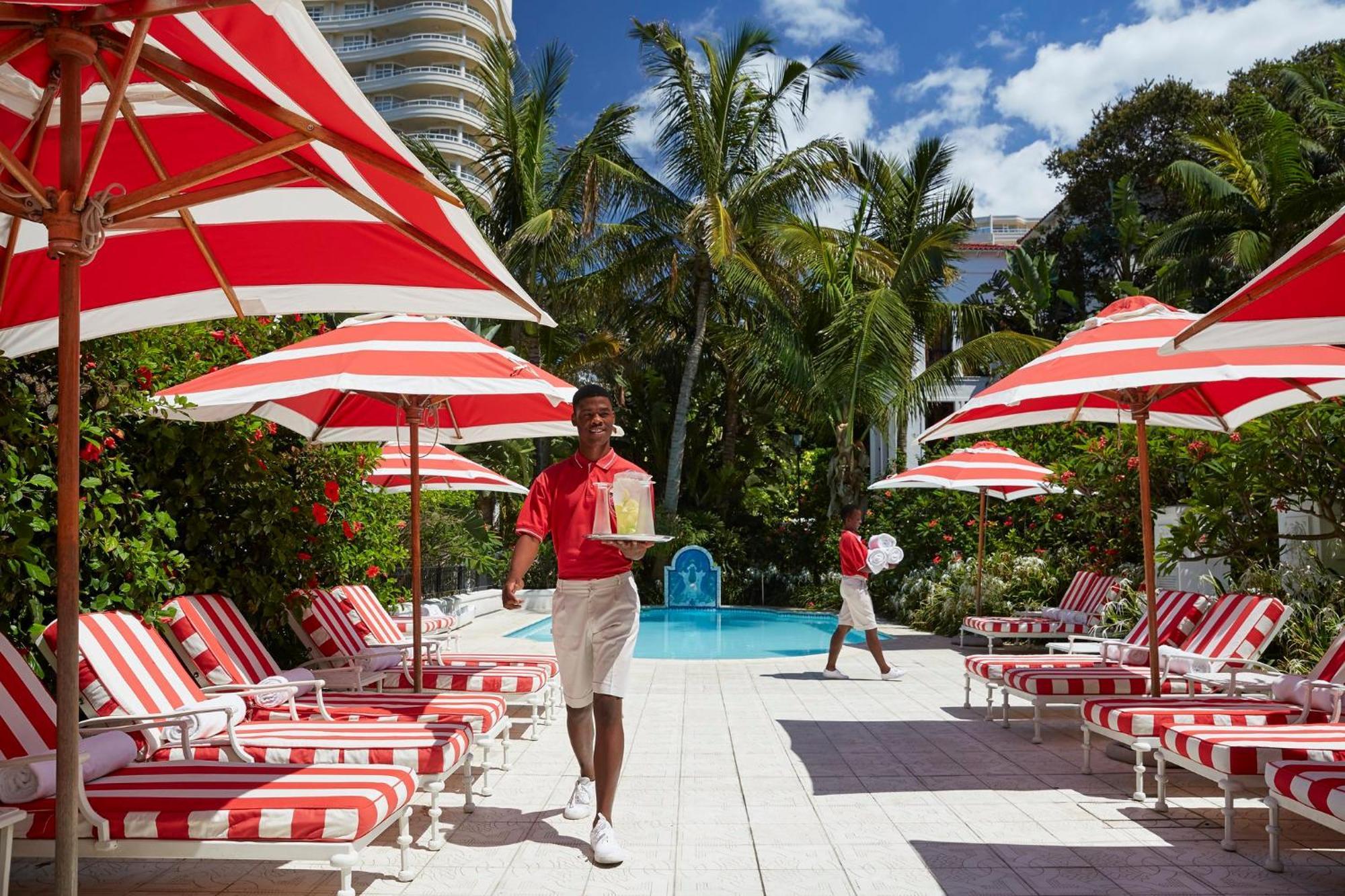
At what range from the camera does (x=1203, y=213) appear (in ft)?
77.6

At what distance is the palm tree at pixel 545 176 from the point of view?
2058cm

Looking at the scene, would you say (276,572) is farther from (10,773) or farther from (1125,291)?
(1125,291)

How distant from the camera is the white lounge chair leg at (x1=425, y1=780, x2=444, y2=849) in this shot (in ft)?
14.9

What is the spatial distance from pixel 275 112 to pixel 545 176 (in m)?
19.3

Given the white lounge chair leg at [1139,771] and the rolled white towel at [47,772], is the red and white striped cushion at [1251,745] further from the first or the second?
the rolled white towel at [47,772]

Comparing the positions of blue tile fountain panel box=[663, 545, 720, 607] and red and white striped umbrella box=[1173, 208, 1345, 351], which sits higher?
red and white striped umbrella box=[1173, 208, 1345, 351]

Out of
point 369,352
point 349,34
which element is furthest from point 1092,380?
point 349,34

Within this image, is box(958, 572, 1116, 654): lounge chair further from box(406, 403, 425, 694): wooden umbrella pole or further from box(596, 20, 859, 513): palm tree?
box(596, 20, 859, 513): palm tree

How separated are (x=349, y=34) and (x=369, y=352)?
67.7 metres

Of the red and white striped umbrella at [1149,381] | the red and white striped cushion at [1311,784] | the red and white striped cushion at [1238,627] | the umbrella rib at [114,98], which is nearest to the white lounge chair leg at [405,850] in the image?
the umbrella rib at [114,98]

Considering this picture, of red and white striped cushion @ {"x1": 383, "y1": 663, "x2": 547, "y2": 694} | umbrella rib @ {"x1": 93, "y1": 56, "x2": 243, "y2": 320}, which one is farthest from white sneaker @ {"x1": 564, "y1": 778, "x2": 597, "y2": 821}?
umbrella rib @ {"x1": 93, "y1": 56, "x2": 243, "y2": 320}

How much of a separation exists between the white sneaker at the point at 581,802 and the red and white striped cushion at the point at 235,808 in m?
1.41

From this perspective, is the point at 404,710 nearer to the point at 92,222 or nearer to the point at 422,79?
the point at 92,222

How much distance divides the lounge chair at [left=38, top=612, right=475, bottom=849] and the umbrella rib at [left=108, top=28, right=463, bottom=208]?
251cm
